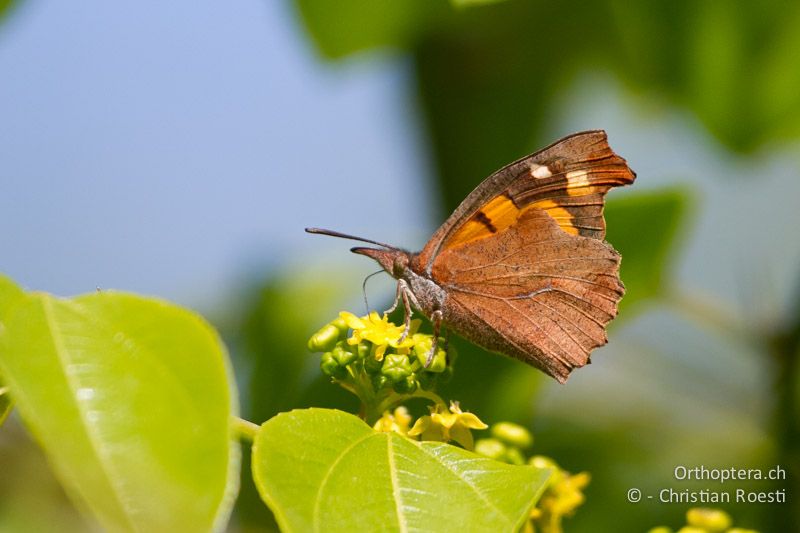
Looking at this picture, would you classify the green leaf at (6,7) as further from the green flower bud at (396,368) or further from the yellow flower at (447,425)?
the yellow flower at (447,425)

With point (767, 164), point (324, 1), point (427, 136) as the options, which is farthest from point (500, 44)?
point (767, 164)

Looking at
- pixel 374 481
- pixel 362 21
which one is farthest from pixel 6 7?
pixel 374 481

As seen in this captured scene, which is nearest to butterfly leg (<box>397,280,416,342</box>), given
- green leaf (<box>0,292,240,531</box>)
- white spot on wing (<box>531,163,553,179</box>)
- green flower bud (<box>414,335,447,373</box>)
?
green flower bud (<box>414,335,447,373</box>)

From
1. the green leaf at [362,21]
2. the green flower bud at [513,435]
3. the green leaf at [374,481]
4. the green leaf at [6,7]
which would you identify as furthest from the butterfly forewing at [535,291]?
the green leaf at [6,7]

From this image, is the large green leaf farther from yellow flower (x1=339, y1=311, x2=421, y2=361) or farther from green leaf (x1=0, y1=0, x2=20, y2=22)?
green leaf (x1=0, y1=0, x2=20, y2=22)

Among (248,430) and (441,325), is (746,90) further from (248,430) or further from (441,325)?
(248,430)

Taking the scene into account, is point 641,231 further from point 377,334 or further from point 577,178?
point 377,334
